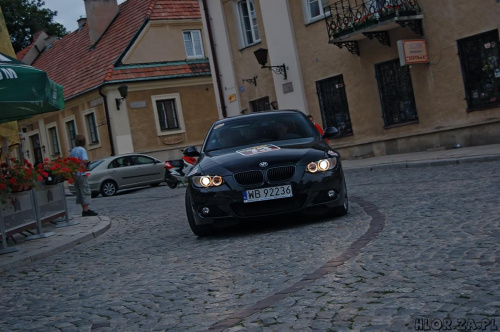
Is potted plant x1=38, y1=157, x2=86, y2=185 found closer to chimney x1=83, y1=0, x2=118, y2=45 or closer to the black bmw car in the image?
the black bmw car

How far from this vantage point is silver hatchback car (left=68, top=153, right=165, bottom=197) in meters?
25.9

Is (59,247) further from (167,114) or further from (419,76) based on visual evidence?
(167,114)

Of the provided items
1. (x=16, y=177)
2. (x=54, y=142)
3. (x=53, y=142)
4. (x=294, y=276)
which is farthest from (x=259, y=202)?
(x=53, y=142)

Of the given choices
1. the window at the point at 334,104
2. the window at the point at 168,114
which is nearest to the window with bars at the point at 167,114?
the window at the point at 168,114

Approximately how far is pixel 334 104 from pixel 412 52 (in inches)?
192

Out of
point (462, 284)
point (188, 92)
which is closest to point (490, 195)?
point (462, 284)

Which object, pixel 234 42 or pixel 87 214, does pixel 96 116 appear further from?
pixel 87 214

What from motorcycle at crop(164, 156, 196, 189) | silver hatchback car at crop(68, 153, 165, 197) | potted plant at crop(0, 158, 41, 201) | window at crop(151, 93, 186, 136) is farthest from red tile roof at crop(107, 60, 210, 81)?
potted plant at crop(0, 158, 41, 201)

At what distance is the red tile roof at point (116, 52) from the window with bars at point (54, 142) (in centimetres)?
287

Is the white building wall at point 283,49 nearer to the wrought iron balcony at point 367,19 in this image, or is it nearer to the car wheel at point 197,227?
the wrought iron balcony at point 367,19

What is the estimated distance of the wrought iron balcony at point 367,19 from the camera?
64.6 feet

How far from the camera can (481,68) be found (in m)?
18.6

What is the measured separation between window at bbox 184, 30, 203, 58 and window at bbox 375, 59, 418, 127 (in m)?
16.5

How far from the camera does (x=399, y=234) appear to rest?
7320 millimetres
